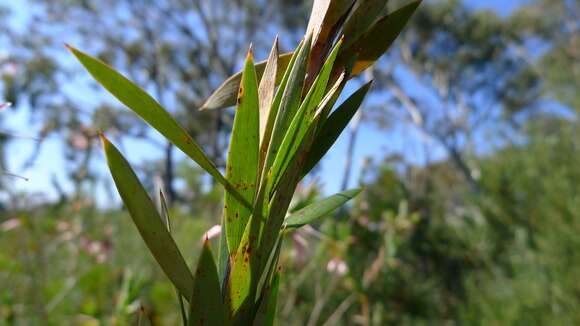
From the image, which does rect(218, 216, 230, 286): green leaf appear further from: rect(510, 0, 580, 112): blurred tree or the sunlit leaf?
rect(510, 0, 580, 112): blurred tree

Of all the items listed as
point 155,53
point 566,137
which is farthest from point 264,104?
point 155,53

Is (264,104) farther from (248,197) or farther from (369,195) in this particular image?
(369,195)

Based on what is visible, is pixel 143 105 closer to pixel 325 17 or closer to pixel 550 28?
pixel 325 17

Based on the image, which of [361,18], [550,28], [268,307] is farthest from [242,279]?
[550,28]

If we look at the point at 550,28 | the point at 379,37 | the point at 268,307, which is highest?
the point at 550,28

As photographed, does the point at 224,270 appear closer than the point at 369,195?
Yes
